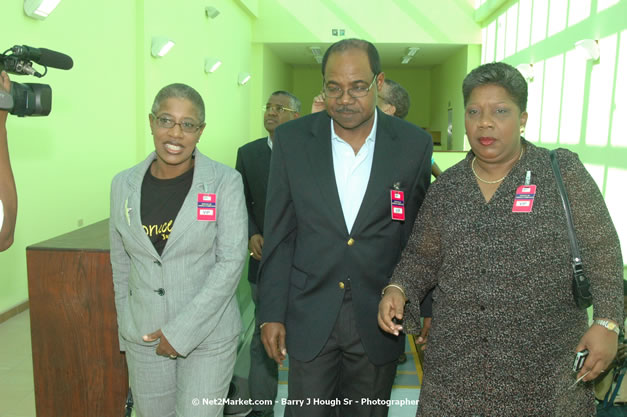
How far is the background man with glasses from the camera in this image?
1861 mm

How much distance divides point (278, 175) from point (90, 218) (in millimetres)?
5096

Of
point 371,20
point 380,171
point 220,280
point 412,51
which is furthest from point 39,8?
point 412,51

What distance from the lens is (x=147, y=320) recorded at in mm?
1935

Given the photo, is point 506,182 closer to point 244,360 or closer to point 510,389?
point 510,389

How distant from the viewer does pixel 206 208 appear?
1.94 m

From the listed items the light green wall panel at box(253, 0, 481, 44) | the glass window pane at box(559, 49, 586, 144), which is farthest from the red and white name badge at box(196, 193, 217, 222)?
the light green wall panel at box(253, 0, 481, 44)

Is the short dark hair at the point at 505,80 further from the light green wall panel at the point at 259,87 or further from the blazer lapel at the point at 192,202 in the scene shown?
the light green wall panel at the point at 259,87

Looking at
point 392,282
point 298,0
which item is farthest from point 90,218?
point 298,0

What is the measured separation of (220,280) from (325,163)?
0.58 m

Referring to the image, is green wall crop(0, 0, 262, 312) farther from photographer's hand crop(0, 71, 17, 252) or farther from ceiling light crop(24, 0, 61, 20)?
photographer's hand crop(0, 71, 17, 252)

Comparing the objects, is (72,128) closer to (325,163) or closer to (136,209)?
(136,209)

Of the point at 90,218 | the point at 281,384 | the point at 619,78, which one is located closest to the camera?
the point at 281,384

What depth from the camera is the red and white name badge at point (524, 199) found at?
159 centimetres

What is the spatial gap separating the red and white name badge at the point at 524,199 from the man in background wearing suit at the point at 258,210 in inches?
65.9
